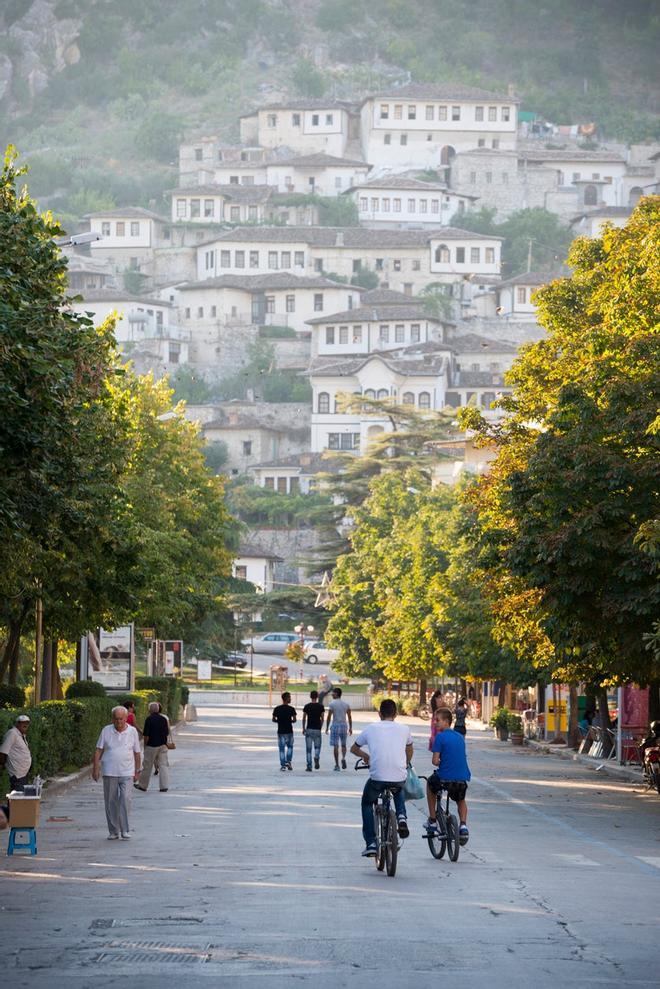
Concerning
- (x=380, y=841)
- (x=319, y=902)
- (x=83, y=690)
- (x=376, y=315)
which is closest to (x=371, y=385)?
(x=376, y=315)

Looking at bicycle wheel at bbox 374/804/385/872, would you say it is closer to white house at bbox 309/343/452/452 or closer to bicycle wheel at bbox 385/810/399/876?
bicycle wheel at bbox 385/810/399/876

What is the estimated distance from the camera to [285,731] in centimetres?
3747

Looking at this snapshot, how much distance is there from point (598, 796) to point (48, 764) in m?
9.31

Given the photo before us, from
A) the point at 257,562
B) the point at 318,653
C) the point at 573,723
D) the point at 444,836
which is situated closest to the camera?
the point at 444,836

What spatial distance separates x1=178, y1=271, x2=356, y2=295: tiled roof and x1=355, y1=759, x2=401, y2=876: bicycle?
172m

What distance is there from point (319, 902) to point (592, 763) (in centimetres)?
2942

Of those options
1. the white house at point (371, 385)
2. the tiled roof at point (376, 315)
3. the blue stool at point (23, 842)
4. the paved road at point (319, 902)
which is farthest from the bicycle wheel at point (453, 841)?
the tiled roof at point (376, 315)

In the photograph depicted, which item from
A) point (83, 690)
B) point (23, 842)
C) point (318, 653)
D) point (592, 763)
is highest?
point (318, 653)

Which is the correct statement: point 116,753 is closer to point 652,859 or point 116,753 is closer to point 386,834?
point 386,834

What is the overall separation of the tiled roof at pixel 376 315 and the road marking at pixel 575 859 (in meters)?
158

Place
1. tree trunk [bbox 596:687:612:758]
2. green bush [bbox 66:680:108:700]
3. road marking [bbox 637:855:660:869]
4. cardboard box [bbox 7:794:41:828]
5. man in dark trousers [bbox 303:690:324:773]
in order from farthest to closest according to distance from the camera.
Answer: tree trunk [bbox 596:687:612:758] → green bush [bbox 66:680:108:700] → man in dark trousers [bbox 303:690:324:773] → cardboard box [bbox 7:794:41:828] → road marking [bbox 637:855:660:869]

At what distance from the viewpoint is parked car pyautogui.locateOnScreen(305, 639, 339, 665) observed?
5015 inches

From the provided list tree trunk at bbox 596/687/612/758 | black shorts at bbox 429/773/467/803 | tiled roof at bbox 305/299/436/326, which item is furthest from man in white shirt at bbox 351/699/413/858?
tiled roof at bbox 305/299/436/326

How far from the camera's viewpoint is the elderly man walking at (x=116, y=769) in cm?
2255
